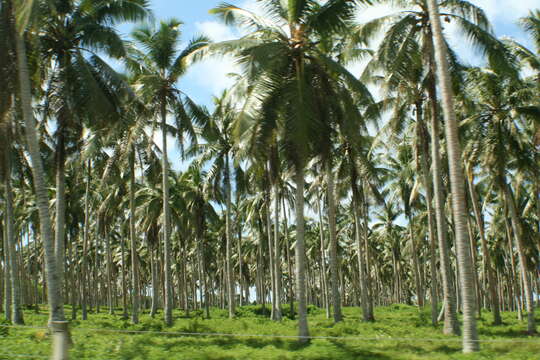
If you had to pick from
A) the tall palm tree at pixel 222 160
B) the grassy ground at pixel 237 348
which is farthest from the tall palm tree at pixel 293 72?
the tall palm tree at pixel 222 160

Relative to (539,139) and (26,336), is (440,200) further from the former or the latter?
(26,336)

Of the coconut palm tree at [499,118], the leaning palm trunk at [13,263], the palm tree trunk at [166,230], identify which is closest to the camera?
the leaning palm trunk at [13,263]

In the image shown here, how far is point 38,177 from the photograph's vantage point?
533 inches

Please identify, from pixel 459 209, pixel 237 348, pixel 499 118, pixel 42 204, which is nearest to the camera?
pixel 459 209

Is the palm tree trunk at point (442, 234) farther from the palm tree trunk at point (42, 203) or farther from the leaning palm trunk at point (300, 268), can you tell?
the palm tree trunk at point (42, 203)

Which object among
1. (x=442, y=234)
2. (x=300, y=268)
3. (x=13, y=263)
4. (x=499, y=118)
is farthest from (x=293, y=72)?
(x=13, y=263)

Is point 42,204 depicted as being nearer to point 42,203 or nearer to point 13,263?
point 42,203

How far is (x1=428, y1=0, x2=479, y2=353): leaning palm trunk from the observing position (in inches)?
456

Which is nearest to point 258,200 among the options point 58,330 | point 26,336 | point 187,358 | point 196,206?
point 196,206

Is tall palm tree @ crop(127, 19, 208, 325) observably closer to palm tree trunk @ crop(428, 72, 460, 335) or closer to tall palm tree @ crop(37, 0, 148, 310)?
tall palm tree @ crop(37, 0, 148, 310)

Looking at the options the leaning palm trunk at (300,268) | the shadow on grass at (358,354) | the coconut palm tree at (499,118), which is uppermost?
the coconut palm tree at (499,118)

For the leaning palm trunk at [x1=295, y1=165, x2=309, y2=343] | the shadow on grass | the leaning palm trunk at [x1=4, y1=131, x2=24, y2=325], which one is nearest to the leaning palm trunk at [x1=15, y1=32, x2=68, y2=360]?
the leaning palm trunk at [x1=4, y1=131, x2=24, y2=325]

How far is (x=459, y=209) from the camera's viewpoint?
12.1 meters

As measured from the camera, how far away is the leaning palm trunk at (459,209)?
11.6 metres
